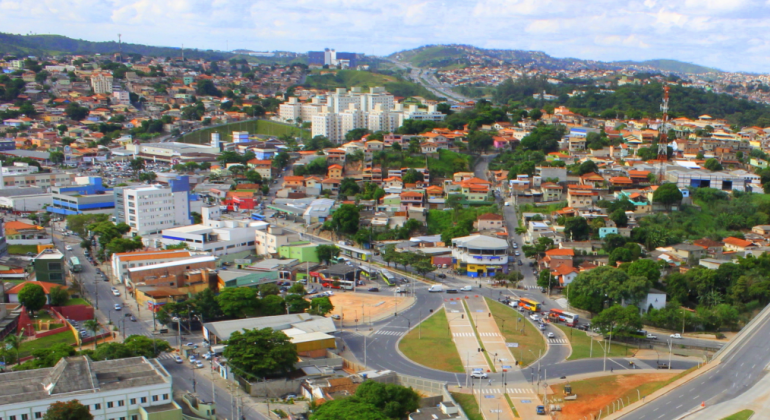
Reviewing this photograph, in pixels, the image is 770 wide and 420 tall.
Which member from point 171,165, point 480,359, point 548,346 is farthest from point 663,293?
point 171,165

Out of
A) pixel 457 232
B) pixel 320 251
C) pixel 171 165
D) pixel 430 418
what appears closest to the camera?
pixel 430 418

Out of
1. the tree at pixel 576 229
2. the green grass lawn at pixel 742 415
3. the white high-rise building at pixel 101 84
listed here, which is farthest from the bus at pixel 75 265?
the white high-rise building at pixel 101 84

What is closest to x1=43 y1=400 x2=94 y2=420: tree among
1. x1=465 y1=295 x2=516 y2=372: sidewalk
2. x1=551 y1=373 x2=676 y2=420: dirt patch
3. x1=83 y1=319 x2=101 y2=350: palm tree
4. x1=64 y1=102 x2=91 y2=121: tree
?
x1=83 y1=319 x2=101 y2=350: palm tree

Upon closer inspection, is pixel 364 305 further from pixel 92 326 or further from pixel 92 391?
pixel 92 391

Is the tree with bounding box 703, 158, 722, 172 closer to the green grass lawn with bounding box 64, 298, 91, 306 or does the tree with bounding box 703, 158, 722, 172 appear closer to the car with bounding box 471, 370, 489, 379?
the car with bounding box 471, 370, 489, 379

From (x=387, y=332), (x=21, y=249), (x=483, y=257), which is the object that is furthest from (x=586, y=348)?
(x=21, y=249)

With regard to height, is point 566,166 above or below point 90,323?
above

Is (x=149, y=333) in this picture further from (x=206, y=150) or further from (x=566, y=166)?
(x=206, y=150)
